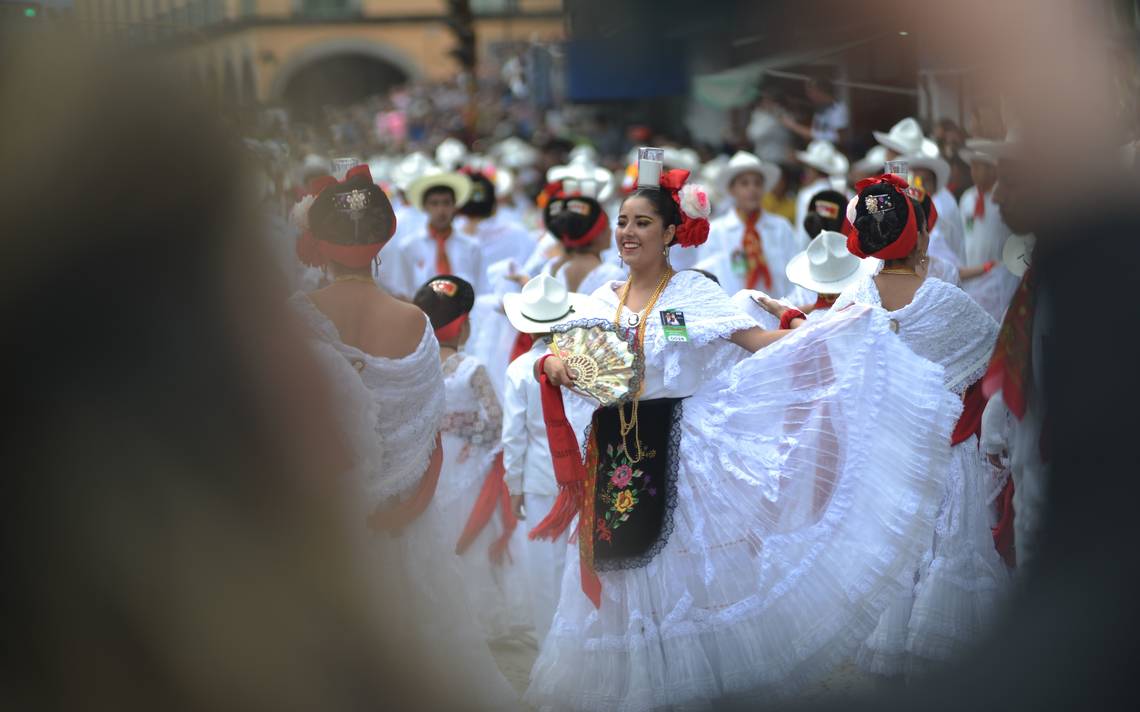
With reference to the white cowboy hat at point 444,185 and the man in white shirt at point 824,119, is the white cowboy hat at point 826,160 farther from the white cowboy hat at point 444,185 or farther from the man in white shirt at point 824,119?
the white cowboy hat at point 444,185

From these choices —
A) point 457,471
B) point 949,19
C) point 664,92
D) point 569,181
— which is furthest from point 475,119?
point 949,19

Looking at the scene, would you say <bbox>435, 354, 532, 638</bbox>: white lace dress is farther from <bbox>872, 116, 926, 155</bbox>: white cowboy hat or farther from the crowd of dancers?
<bbox>872, 116, 926, 155</bbox>: white cowboy hat

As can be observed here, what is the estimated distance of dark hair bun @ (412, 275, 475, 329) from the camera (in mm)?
6910

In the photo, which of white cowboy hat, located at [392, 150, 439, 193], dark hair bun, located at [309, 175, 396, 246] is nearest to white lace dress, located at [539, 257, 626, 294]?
dark hair bun, located at [309, 175, 396, 246]

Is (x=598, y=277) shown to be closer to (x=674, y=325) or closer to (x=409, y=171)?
(x=674, y=325)

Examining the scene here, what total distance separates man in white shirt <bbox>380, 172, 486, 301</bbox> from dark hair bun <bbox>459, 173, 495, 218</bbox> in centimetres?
50

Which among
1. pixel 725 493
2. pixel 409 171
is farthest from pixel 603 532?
pixel 409 171

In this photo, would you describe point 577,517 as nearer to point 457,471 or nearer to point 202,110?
point 457,471

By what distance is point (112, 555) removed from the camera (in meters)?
1.89

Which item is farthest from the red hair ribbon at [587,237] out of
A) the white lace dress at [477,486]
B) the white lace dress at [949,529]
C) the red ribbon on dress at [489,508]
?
the white lace dress at [949,529]

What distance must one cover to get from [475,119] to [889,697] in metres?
28.1

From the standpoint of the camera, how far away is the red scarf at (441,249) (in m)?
11.3

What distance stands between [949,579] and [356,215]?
2816 millimetres

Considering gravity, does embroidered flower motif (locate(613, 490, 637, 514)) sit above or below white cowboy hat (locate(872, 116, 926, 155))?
below
